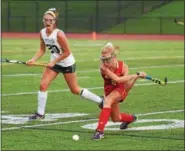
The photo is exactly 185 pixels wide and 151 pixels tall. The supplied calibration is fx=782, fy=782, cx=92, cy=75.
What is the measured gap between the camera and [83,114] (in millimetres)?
17000

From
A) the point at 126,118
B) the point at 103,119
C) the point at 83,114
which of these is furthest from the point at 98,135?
the point at 83,114

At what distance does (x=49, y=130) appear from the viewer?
47.5 ft

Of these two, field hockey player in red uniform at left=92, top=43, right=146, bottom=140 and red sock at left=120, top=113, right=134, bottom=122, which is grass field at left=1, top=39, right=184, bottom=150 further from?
field hockey player in red uniform at left=92, top=43, right=146, bottom=140

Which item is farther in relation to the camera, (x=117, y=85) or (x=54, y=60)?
(x=54, y=60)

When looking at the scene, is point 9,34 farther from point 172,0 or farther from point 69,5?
point 172,0

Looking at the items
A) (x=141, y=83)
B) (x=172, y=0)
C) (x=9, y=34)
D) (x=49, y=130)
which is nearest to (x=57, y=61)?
(x=49, y=130)

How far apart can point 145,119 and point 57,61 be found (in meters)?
2.22

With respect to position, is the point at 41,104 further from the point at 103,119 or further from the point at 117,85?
the point at 103,119

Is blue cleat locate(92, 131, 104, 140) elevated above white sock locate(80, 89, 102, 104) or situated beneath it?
situated beneath

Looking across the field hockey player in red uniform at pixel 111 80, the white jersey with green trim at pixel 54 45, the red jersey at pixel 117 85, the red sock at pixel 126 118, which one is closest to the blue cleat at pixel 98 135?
the field hockey player in red uniform at pixel 111 80

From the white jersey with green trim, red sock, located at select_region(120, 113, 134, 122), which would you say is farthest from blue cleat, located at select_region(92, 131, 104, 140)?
the white jersey with green trim

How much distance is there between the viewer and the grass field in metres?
13.0

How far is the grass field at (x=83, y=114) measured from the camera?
1301cm

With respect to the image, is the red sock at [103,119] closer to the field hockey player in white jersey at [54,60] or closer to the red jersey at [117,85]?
the red jersey at [117,85]
